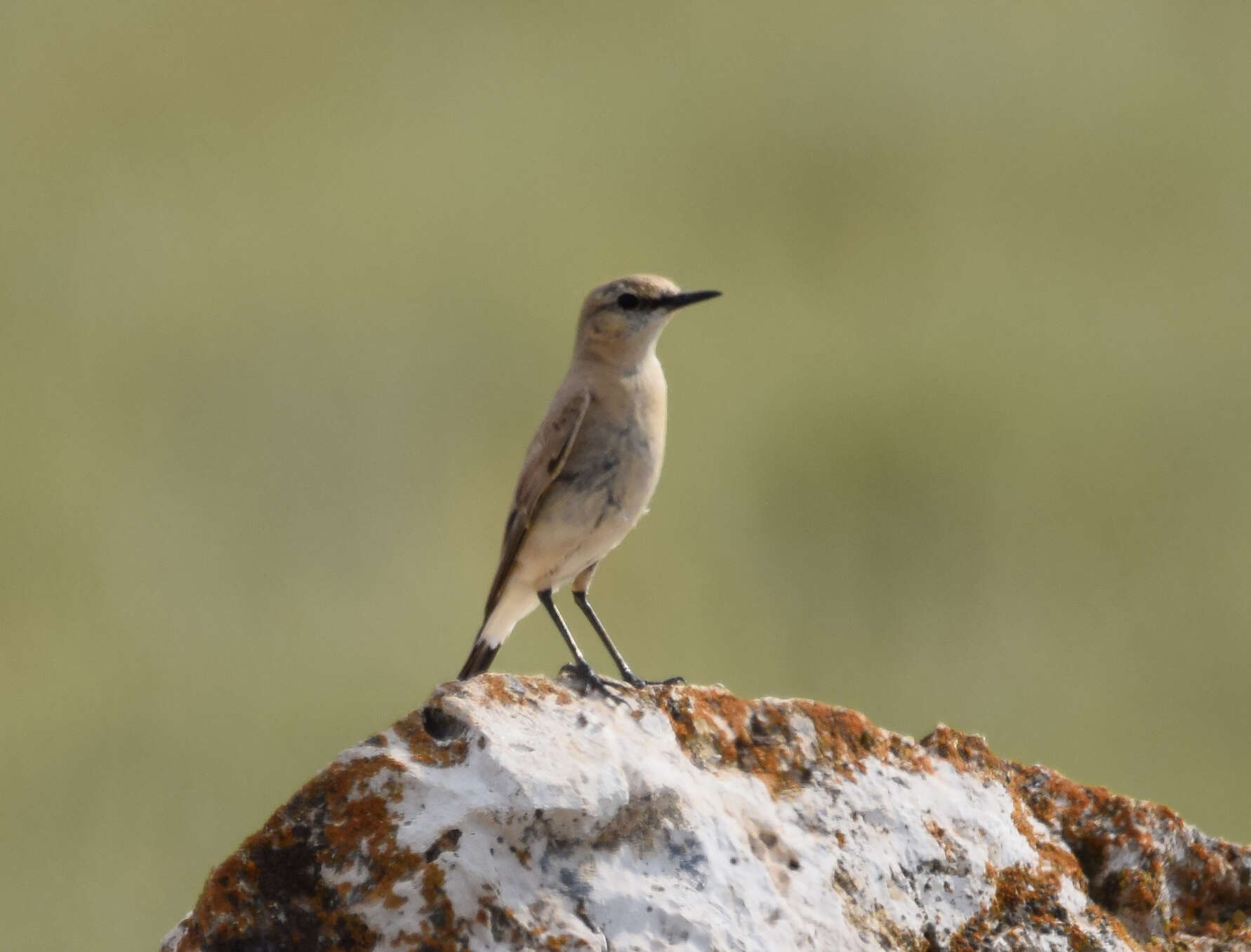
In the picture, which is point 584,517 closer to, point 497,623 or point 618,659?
point 618,659

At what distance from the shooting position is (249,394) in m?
25.4

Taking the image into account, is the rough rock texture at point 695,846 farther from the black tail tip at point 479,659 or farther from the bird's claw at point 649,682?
the black tail tip at point 479,659

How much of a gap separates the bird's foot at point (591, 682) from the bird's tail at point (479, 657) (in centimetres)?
182

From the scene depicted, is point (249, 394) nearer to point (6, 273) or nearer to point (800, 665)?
point (6, 273)

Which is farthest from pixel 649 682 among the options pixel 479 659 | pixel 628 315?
pixel 628 315

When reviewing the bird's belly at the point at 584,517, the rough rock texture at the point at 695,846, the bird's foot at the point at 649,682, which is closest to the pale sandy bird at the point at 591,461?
the bird's belly at the point at 584,517

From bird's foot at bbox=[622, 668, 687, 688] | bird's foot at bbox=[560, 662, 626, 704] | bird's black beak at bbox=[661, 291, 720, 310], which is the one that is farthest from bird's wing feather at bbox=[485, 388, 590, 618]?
bird's foot at bbox=[560, 662, 626, 704]

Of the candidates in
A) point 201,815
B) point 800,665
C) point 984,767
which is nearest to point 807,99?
point 800,665

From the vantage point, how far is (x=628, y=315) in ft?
26.2

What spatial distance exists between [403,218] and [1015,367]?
34.9 feet

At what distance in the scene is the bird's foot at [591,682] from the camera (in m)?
5.69

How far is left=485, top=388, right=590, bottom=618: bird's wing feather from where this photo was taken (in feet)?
25.2

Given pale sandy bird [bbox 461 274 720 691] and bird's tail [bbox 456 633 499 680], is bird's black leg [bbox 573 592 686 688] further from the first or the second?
bird's tail [bbox 456 633 499 680]

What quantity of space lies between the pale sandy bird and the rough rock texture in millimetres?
1765
